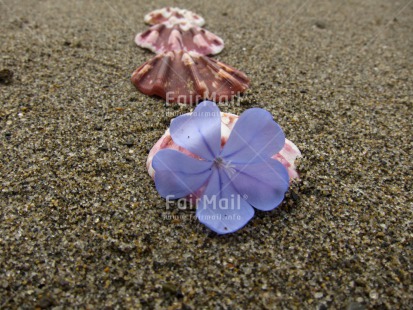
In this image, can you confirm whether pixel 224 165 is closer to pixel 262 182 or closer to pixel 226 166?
pixel 226 166

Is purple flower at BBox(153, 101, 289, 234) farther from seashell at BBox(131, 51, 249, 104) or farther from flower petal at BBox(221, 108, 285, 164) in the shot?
seashell at BBox(131, 51, 249, 104)

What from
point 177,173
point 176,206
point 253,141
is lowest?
point 176,206

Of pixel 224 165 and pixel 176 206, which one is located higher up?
pixel 224 165

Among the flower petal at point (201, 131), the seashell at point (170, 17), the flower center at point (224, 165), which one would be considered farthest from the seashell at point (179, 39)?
→ the flower center at point (224, 165)

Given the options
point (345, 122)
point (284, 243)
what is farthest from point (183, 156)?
point (345, 122)

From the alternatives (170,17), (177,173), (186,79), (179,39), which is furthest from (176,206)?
(170,17)

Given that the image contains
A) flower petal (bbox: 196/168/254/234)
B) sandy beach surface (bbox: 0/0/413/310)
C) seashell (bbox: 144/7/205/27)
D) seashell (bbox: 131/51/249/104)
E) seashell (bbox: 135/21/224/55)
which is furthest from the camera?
seashell (bbox: 144/7/205/27)

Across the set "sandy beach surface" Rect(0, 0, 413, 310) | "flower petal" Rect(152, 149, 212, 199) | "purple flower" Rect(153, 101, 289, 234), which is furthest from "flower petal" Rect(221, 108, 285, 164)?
"sandy beach surface" Rect(0, 0, 413, 310)
